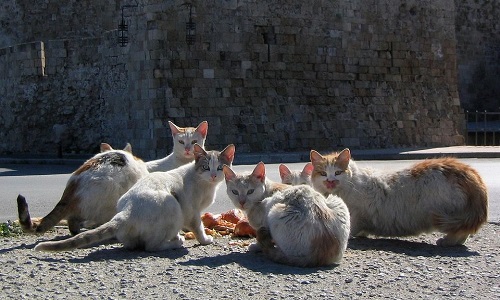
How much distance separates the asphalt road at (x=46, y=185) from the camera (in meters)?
10.7

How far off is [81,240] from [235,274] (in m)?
1.34

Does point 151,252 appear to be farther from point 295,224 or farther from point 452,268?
point 452,268

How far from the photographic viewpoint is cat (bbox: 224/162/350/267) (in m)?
6.61

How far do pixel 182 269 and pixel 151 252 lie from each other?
808 millimetres

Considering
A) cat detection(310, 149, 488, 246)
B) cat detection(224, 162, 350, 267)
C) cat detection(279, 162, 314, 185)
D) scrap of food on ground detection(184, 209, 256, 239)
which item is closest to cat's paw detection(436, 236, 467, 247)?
cat detection(310, 149, 488, 246)

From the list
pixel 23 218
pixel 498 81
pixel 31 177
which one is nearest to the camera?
pixel 23 218

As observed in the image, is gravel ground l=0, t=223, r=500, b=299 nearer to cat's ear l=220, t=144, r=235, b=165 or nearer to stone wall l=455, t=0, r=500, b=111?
cat's ear l=220, t=144, r=235, b=165

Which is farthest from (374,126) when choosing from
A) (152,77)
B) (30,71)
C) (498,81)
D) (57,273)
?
(57,273)

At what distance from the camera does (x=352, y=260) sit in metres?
6.95

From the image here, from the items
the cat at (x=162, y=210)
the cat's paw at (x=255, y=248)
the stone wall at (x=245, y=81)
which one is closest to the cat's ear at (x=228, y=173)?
the cat at (x=162, y=210)

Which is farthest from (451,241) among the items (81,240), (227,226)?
(81,240)

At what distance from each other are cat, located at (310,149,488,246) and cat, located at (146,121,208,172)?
2.23m

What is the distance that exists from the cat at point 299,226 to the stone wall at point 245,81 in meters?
13.1

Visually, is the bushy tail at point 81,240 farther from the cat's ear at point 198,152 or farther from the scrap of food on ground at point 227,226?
the scrap of food on ground at point 227,226
